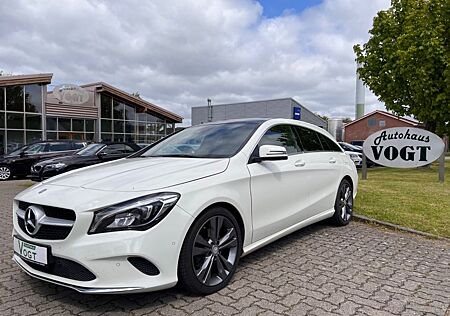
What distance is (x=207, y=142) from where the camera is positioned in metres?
4.09

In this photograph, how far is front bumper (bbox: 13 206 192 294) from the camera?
A: 2.54m

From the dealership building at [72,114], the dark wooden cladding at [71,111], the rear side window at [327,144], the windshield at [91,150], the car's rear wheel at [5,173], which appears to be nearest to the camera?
the rear side window at [327,144]

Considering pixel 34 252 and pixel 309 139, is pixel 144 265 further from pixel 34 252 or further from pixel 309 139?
pixel 309 139

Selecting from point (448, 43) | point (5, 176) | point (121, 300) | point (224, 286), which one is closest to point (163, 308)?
point (121, 300)

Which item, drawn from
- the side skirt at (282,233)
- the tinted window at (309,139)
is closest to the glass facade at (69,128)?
the tinted window at (309,139)

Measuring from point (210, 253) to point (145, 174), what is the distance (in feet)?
2.92

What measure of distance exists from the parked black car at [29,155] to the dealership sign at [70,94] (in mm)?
8105

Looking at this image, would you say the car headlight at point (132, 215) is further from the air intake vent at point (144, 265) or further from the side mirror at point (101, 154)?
the side mirror at point (101, 154)

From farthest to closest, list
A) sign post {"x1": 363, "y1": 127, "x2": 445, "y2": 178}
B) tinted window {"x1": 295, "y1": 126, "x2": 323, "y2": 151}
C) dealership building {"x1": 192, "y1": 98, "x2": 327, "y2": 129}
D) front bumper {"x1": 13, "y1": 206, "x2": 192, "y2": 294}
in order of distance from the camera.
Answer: dealership building {"x1": 192, "y1": 98, "x2": 327, "y2": 129}, sign post {"x1": 363, "y1": 127, "x2": 445, "y2": 178}, tinted window {"x1": 295, "y1": 126, "x2": 323, "y2": 151}, front bumper {"x1": 13, "y1": 206, "x2": 192, "y2": 294}

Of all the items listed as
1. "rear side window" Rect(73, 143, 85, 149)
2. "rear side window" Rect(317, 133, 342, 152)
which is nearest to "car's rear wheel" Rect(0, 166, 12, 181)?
"rear side window" Rect(73, 143, 85, 149)

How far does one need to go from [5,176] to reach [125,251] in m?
14.4

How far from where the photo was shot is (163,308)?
2.86 m

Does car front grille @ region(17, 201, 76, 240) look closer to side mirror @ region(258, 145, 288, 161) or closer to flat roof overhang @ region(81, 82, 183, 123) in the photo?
side mirror @ region(258, 145, 288, 161)

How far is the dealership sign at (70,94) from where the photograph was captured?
2233 centimetres
